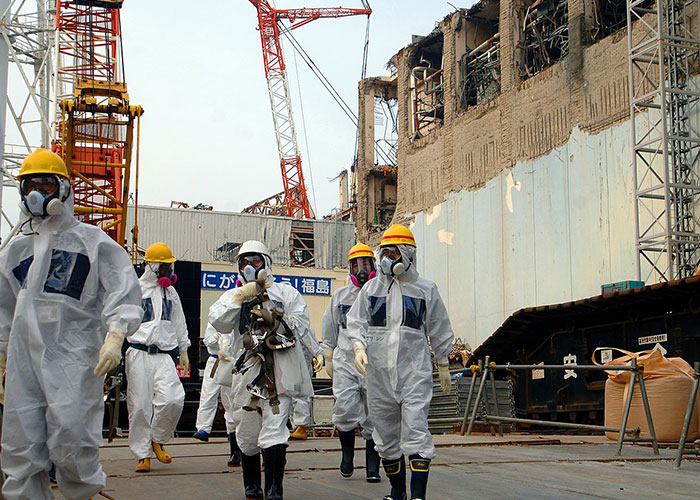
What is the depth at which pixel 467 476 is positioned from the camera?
753cm

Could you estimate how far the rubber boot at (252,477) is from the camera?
239 inches

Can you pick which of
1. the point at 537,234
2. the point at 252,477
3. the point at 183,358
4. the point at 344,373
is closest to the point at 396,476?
the point at 252,477

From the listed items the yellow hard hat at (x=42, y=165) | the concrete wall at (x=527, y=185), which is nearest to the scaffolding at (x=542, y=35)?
the concrete wall at (x=527, y=185)

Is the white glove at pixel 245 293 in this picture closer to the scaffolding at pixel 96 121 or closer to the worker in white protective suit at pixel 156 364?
the worker in white protective suit at pixel 156 364

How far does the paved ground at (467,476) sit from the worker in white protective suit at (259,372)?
1.57 ft

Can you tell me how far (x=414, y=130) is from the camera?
127 feet

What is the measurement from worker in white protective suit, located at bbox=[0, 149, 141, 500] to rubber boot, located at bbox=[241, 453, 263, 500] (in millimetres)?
1510

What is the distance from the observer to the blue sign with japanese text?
113 ft

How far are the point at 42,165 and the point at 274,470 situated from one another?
2.51 metres

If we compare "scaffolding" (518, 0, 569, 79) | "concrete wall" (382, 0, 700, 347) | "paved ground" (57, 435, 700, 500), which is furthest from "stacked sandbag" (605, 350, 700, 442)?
"scaffolding" (518, 0, 569, 79)

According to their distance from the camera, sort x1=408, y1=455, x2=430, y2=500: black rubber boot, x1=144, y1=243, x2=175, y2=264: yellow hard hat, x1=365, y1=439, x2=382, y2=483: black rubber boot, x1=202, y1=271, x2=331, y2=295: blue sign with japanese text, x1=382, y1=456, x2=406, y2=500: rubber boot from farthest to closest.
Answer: x1=202, y1=271, x2=331, y2=295: blue sign with japanese text
x1=144, y1=243, x2=175, y2=264: yellow hard hat
x1=365, y1=439, x2=382, y2=483: black rubber boot
x1=382, y1=456, x2=406, y2=500: rubber boot
x1=408, y1=455, x2=430, y2=500: black rubber boot

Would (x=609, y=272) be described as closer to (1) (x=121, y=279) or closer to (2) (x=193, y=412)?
(2) (x=193, y=412)

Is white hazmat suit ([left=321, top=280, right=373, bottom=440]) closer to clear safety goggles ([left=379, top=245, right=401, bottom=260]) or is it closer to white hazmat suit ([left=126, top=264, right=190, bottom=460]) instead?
white hazmat suit ([left=126, top=264, right=190, bottom=460])

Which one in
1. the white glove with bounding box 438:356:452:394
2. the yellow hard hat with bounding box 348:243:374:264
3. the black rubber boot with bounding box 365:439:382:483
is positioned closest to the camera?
the white glove with bounding box 438:356:452:394
